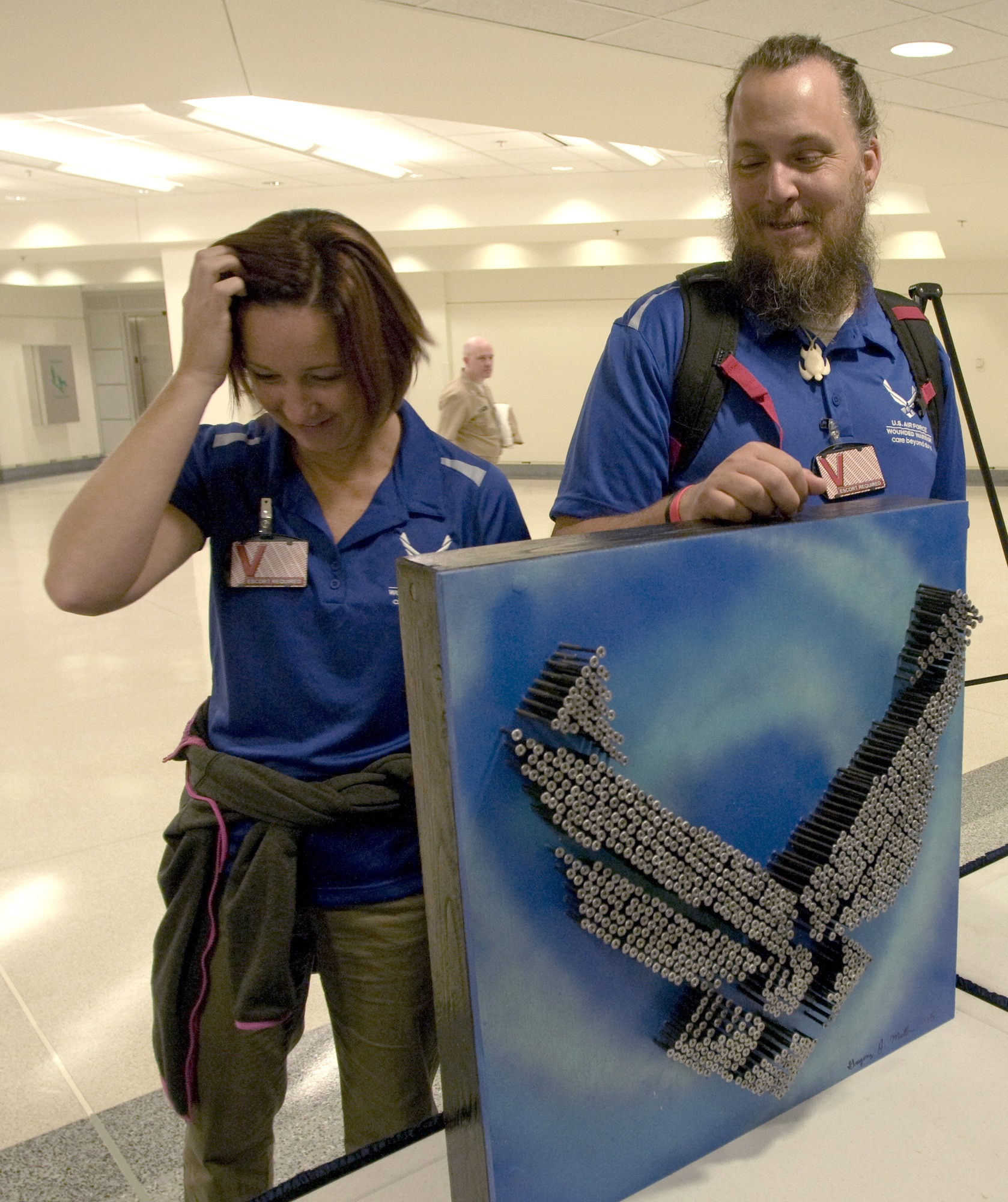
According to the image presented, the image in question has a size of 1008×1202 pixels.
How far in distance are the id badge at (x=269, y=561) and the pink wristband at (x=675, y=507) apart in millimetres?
413

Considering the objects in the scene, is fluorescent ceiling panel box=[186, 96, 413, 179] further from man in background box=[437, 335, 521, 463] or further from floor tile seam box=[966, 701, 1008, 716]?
floor tile seam box=[966, 701, 1008, 716]

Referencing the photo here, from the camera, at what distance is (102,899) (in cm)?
274

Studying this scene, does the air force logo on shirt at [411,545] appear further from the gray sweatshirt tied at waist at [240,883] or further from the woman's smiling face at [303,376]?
the gray sweatshirt tied at waist at [240,883]

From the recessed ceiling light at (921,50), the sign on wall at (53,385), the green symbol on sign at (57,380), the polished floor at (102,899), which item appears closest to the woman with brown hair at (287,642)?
the polished floor at (102,899)

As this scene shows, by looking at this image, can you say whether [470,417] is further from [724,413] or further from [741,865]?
[741,865]

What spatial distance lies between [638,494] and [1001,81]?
18.1 feet

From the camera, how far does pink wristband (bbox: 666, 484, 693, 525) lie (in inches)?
35.3

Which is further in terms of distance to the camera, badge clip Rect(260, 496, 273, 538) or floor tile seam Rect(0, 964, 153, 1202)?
floor tile seam Rect(0, 964, 153, 1202)

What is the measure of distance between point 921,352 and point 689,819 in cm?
80

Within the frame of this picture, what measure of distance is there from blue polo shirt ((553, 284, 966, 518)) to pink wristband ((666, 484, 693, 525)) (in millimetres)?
206

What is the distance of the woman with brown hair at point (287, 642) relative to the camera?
1041mm

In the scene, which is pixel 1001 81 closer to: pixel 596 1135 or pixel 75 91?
pixel 75 91

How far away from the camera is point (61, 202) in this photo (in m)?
11.5

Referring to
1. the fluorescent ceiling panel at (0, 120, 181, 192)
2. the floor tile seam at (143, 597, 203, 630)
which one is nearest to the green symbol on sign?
the fluorescent ceiling panel at (0, 120, 181, 192)
